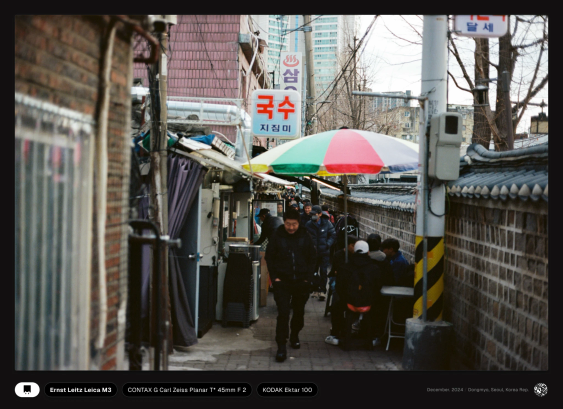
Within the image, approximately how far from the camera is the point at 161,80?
19.5ft

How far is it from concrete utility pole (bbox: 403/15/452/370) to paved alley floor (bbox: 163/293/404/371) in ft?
2.47

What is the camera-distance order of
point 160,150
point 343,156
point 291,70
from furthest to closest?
point 291,70, point 343,156, point 160,150

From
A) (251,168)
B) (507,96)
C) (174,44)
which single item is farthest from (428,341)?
(174,44)

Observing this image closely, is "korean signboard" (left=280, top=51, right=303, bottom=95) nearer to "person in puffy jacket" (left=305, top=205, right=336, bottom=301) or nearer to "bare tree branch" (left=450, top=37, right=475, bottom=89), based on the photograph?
"bare tree branch" (left=450, top=37, right=475, bottom=89)

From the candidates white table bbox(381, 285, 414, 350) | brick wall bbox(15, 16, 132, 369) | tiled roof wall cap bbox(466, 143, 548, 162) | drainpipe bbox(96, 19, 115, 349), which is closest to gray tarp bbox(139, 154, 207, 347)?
white table bbox(381, 285, 414, 350)

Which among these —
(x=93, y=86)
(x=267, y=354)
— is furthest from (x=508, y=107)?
(x=93, y=86)

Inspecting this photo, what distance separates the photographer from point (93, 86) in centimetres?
331

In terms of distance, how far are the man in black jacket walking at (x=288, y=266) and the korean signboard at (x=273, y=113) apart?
4.41m

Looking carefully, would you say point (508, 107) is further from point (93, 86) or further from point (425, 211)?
point (93, 86)
